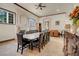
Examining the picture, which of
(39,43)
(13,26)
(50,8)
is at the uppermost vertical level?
(50,8)

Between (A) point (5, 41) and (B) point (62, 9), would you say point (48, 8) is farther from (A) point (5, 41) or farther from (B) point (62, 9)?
(A) point (5, 41)

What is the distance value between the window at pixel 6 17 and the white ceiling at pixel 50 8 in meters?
0.32

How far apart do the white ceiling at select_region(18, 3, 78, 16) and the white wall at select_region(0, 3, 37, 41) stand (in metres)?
0.12

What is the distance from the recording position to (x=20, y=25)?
2.71 meters

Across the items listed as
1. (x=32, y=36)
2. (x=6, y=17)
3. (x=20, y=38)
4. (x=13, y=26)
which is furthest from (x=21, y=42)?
(x=6, y=17)

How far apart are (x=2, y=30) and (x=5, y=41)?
0.24m

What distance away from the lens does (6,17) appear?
106 inches


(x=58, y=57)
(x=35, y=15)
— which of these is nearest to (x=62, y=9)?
(x=35, y=15)

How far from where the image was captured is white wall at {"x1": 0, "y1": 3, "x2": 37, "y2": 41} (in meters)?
2.61

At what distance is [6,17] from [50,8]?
0.98 metres

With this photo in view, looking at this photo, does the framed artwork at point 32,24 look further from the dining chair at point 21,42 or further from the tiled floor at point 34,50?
the tiled floor at point 34,50

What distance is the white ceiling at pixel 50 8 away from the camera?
8.67 feet

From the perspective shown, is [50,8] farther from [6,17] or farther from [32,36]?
[6,17]

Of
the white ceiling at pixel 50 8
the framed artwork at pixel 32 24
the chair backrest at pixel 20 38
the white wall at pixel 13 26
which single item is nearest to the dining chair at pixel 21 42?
the chair backrest at pixel 20 38
